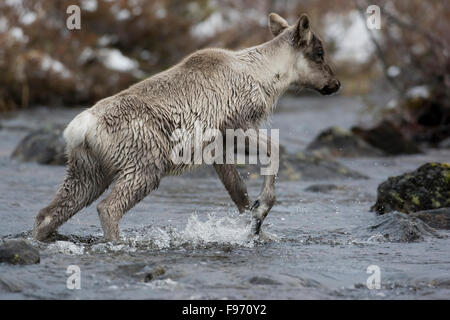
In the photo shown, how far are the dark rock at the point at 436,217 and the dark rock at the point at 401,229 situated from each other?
273mm

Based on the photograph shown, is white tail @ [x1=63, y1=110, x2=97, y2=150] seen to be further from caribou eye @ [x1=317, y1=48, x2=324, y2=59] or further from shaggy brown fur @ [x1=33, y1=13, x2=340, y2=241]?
caribou eye @ [x1=317, y1=48, x2=324, y2=59]

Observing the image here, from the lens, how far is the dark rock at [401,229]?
24.5ft

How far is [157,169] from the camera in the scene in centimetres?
697

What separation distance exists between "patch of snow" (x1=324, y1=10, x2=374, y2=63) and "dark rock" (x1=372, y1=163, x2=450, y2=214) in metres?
16.8

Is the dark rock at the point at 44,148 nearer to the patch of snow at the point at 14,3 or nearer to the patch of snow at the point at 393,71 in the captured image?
the patch of snow at the point at 14,3

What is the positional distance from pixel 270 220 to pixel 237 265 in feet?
7.52

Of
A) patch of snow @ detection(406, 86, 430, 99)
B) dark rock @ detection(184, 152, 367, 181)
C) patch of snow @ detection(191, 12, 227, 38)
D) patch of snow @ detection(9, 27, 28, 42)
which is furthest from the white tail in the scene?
patch of snow @ detection(191, 12, 227, 38)

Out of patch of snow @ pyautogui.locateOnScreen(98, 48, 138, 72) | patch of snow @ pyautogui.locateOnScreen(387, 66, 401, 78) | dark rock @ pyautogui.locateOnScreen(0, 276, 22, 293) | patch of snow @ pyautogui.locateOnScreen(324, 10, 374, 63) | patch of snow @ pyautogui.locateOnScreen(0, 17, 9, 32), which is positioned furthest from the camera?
patch of snow @ pyautogui.locateOnScreen(324, 10, 374, 63)

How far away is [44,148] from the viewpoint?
12305mm

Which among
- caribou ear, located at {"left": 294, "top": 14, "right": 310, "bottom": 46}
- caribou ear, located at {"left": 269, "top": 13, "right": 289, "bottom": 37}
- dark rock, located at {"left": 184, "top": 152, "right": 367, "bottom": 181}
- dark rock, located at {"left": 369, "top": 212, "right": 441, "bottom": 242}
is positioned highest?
caribou ear, located at {"left": 269, "top": 13, "right": 289, "bottom": 37}

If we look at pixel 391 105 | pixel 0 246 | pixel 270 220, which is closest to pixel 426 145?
pixel 391 105

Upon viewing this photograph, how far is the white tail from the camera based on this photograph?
659cm

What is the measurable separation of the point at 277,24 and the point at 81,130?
2981mm

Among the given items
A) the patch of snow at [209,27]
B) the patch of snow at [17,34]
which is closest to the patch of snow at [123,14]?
the patch of snow at [209,27]
